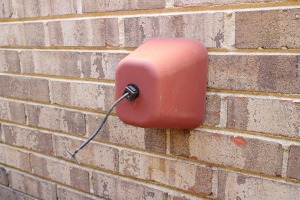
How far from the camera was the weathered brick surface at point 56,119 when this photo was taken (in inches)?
47.5

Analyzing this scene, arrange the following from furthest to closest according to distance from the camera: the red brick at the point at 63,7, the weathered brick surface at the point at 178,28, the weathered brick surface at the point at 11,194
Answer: the weathered brick surface at the point at 11,194 < the red brick at the point at 63,7 < the weathered brick surface at the point at 178,28

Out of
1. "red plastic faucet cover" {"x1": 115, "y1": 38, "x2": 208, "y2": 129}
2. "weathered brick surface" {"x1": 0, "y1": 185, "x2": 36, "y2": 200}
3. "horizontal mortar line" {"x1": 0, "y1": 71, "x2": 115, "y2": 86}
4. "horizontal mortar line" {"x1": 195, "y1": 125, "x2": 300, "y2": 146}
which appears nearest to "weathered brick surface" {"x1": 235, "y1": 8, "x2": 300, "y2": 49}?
"red plastic faucet cover" {"x1": 115, "y1": 38, "x2": 208, "y2": 129}

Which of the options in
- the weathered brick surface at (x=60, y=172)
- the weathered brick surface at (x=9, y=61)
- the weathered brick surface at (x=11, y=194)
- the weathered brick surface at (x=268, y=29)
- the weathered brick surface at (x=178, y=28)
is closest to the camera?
the weathered brick surface at (x=268, y=29)

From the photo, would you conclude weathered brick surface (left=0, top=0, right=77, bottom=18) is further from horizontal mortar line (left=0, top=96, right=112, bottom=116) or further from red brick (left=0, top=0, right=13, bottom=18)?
horizontal mortar line (left=0, top=96, right=112, bottom=116)

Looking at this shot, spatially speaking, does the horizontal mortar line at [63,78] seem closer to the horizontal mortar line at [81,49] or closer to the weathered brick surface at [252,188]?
the horizontal mortar line at [81,49]

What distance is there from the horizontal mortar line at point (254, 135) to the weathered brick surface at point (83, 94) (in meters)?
0.35

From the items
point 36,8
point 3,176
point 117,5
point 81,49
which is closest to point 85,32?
point 81,49

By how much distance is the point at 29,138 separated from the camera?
1.41 metres

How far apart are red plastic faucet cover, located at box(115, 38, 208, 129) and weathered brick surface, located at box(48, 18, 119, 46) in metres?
0.22

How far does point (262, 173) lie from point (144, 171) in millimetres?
388

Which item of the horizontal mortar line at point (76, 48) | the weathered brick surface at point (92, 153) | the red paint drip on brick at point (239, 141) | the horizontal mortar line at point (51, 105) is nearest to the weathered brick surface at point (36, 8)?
the horizontal mortar line at point (76, 48)

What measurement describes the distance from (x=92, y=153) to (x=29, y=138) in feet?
1.25

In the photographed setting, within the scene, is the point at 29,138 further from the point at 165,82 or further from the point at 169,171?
the point at 165,82

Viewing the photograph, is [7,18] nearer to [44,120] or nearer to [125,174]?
[44,120]
